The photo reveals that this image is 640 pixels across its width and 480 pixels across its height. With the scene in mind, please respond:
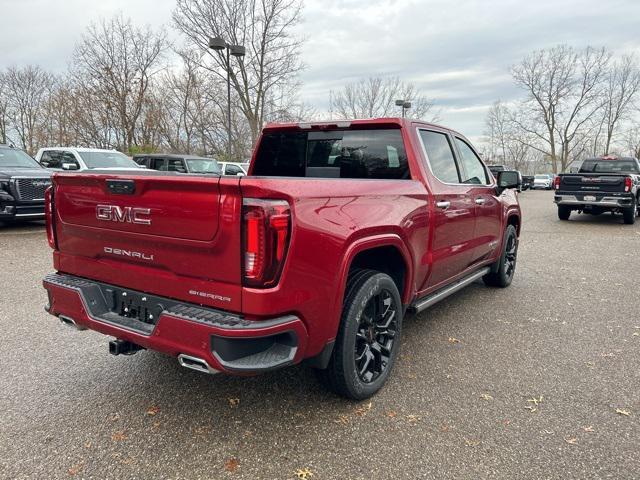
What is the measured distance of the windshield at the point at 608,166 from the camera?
48.2 ft

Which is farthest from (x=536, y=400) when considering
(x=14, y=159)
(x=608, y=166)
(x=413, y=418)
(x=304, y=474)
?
(x=608, y=166)

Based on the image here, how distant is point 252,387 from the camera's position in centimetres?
321

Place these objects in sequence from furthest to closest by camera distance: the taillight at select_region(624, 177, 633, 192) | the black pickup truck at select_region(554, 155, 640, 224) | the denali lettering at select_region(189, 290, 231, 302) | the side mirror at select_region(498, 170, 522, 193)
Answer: the black pickup truck at select_region(554, 155, 640, 224)
the taillight at select_region(624, 177, 633, 192)
the side mirror at select_region(498, 170, 522, 193)
the denali lettering at select_region(189, 290, 231, 302)

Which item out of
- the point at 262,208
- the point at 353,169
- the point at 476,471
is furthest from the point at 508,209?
the point at 262,208

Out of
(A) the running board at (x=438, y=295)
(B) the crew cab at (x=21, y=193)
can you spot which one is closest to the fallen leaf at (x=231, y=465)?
(A) the running board at (x=438, y=295)

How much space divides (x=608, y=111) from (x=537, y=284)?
58.5m

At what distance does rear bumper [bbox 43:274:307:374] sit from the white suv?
978 cm

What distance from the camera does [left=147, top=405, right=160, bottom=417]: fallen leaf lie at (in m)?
2.87

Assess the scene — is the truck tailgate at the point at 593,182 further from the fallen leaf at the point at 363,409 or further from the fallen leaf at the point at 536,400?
the fallen leaf at the point at 363,409

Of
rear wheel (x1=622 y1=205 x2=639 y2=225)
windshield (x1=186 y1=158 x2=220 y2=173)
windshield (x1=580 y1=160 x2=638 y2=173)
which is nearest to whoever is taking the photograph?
rear wheel (x1=622 y1=205 x2=639 y2=225)

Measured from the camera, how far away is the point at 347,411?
115 inches

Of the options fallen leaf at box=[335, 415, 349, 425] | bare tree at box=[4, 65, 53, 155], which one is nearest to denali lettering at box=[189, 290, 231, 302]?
fallen leaf at box=[335, 415, 349, 425]

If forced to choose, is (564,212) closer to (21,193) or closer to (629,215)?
(629,215)

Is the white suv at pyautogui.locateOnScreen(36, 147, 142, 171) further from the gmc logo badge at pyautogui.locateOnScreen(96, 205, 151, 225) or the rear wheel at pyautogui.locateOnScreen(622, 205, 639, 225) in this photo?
the rear wheel at pyautogui.locateOnScreen(622, 205, 639, 225)
